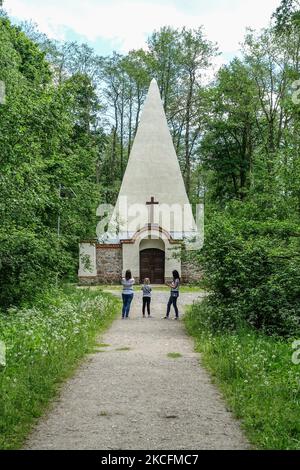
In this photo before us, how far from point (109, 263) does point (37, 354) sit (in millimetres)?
21146

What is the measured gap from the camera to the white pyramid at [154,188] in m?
29.7

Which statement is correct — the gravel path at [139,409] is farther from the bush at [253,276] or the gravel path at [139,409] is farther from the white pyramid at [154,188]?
the white pyramid at [154,188]

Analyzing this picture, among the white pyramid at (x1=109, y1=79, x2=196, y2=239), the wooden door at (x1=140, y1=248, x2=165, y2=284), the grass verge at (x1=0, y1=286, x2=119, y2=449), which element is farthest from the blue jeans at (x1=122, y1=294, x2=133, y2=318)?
the white pyramid at (x1=109, y1=79, x2=196, y2=239)

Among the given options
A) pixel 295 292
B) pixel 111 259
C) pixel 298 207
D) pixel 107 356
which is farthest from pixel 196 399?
pixel 111 259

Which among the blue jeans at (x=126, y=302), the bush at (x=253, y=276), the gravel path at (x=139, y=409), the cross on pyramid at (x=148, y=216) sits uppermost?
the cross on pyramid at (x=148, y=216)

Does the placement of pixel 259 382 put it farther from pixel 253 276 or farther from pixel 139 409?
pixel 253 276

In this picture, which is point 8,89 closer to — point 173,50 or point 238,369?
point 238,369

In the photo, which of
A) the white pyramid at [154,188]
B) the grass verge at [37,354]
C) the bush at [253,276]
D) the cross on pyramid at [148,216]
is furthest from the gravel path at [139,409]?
the white pyramid at [154,188]

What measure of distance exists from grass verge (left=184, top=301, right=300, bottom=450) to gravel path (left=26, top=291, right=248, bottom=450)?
0.19 m

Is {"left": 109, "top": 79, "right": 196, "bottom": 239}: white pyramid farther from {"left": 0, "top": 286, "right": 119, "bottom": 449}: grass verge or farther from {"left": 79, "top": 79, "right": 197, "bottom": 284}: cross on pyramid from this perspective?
{"left": 0, "top": 286, "right": 119, "bottom": 449}: grass verge

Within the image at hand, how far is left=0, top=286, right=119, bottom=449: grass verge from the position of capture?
5277 mm

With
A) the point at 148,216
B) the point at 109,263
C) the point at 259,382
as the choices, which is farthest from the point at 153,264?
the point at 259,382

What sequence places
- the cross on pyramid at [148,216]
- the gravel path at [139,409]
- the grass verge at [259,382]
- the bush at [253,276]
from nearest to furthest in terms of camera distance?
the gravel path at [139,409] < the grass verge at [259,382] < the bush at [253,276] < the cross on pyramid at [148,216]

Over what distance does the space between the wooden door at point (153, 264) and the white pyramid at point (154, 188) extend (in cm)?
136
